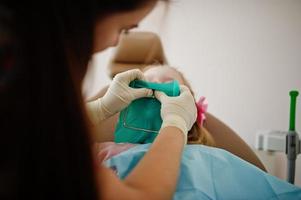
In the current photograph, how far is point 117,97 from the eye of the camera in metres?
0.96

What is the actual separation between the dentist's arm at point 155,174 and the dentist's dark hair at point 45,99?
43 mm

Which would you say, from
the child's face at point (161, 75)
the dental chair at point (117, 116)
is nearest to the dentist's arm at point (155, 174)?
the child's face at point (161, 75)

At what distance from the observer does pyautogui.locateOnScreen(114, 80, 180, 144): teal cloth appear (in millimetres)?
1040

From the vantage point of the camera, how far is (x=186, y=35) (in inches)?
70.1

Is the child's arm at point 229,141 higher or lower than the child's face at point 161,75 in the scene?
lower

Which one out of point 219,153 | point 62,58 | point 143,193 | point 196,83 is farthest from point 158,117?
point 196,83

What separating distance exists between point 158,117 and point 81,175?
1.86 ft

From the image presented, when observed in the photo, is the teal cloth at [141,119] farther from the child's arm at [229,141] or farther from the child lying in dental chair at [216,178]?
the child's arm at [229,141]

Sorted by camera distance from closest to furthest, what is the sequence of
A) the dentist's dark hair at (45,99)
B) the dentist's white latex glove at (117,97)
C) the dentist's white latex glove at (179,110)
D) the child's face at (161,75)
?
the dentist's dark hair at (45,99), the dentist's white latex glove at (179,110), the dentist's white latex glove at (117,97), the child's face at (161,75)

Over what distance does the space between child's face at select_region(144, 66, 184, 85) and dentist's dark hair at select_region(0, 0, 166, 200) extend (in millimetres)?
699

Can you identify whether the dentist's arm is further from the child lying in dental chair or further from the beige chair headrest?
the beige chair headrest

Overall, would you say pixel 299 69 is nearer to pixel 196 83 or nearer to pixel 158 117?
pixel 196 83

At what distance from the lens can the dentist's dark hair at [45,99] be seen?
1.46 ft

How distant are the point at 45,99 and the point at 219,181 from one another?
54 centimetres
